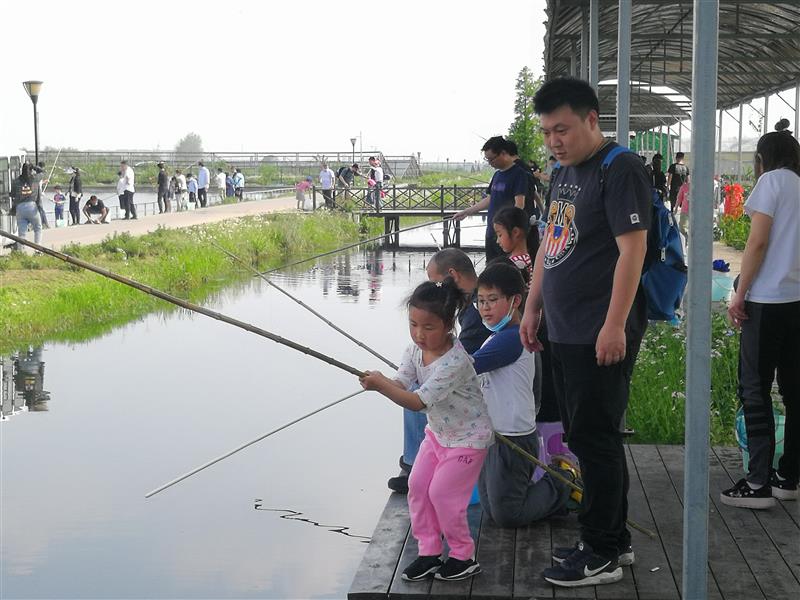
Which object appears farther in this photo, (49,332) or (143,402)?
(49,332)

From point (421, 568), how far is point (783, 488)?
165cm

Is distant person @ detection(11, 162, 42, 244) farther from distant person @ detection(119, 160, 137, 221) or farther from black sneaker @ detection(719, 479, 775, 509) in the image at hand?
black sneaker @ detection(719, 479, 775, 509)

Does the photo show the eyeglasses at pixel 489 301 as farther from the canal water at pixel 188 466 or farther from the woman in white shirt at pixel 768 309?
the woman in white shirt at pixel 768 309

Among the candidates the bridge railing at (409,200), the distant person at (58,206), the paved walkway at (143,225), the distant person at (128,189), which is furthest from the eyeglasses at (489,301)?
the distant person at (58,206)

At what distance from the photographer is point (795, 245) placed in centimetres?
439

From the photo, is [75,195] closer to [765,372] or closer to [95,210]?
[95,210]

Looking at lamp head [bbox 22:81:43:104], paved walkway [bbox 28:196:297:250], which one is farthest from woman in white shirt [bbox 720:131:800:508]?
lamp head [bbox 22:81:43:104]

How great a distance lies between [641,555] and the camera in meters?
4.04

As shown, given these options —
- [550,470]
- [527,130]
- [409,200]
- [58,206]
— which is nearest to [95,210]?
[58,206]

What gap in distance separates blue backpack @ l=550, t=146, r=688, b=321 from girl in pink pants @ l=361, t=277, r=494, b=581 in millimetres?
628

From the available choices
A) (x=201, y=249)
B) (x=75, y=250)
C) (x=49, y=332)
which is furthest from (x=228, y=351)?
(x=201, y=249)

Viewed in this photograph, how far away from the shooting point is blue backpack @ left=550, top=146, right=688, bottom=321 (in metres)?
3.70

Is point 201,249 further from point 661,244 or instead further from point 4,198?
point 661,244

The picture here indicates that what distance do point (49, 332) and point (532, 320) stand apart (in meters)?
10.2
